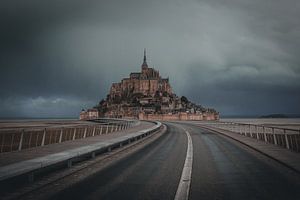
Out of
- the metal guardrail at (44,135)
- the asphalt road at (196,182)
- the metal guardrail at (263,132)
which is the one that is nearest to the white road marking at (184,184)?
the asphalt road at (196,182)

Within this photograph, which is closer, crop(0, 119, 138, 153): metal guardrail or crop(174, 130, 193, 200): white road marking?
crop(174, 130, 193, 200): white road marking

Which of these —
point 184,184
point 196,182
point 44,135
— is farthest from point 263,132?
point 184,184

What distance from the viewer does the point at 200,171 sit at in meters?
10.2

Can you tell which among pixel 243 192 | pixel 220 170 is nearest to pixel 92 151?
pixel 220 170

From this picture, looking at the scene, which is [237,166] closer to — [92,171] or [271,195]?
[271,195]

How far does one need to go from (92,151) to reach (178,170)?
4925mm

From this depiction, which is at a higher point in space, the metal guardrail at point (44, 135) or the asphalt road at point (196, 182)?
the metal guardrail at point (44, 135)

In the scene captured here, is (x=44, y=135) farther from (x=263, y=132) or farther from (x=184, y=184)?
(x=263, y=132)

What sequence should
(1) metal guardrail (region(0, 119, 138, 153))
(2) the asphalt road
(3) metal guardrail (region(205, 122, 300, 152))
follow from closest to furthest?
1. (2) the asphalt road
2. (1) metal guardrail (region(0, 119, 138, 153))
3. (3) metal guardrail (region(205, 122, 300, 152))

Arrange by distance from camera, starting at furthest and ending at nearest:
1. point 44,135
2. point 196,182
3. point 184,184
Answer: point 44,135 → point 196,182 → point 184,184

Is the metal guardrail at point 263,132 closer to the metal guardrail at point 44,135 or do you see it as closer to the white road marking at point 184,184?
the white road marking at point 184,184

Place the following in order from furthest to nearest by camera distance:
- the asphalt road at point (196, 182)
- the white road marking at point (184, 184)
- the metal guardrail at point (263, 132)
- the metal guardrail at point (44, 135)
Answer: the metal guardrail at point (263, 132), the metal guardrail at point (44, 135), the asphalt road at point (196, 182), the white road marking at point (184, 184)

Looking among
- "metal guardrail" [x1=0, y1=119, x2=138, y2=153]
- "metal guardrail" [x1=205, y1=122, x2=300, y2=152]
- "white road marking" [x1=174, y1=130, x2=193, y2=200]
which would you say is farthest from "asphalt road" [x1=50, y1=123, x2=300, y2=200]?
"metal guardrail" [x1=0, y1=119, x2=138, y2=153]

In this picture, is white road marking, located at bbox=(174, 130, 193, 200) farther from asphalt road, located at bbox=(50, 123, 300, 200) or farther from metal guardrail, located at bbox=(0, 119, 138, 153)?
metal guardrail, located at bbox=(0, 119, 138, 153)
